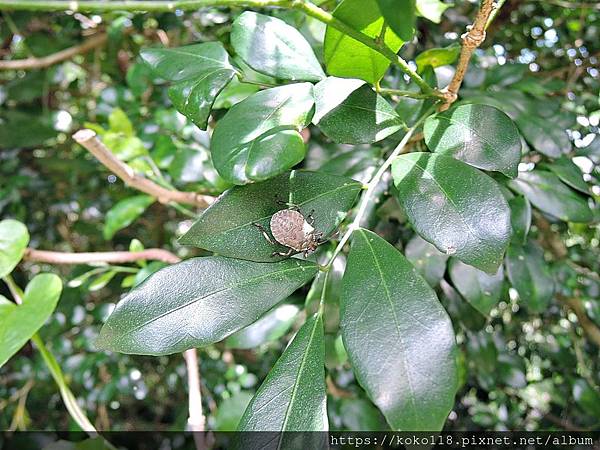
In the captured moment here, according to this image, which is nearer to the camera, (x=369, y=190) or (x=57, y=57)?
(x=369, y=190)

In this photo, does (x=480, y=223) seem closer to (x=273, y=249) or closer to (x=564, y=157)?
(x=273, y=249)

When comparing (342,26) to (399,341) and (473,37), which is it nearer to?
(473,37)

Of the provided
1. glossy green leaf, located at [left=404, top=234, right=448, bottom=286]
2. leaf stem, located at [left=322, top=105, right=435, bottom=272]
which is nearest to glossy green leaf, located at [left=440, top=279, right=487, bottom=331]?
glossy green leaf, located at [left=404, top=234, right=448, bottom=286]

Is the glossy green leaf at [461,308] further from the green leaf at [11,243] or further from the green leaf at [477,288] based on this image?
the green leaf at [11,243]

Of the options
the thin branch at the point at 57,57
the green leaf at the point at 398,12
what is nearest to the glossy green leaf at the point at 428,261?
the green leaf at the point at 398,12

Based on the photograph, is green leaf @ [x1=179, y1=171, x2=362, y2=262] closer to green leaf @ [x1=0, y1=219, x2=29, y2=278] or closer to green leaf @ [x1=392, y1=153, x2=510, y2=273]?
green leaf @ [x1=392, y1=153, x2=510, y2=273]

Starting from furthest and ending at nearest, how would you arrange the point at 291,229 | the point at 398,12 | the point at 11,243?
the point at 11,243
the point at 291,229
the point at 398,12

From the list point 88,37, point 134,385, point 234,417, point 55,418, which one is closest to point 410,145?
point 234,417

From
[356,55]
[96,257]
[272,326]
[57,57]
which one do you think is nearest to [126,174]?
[96,257]
